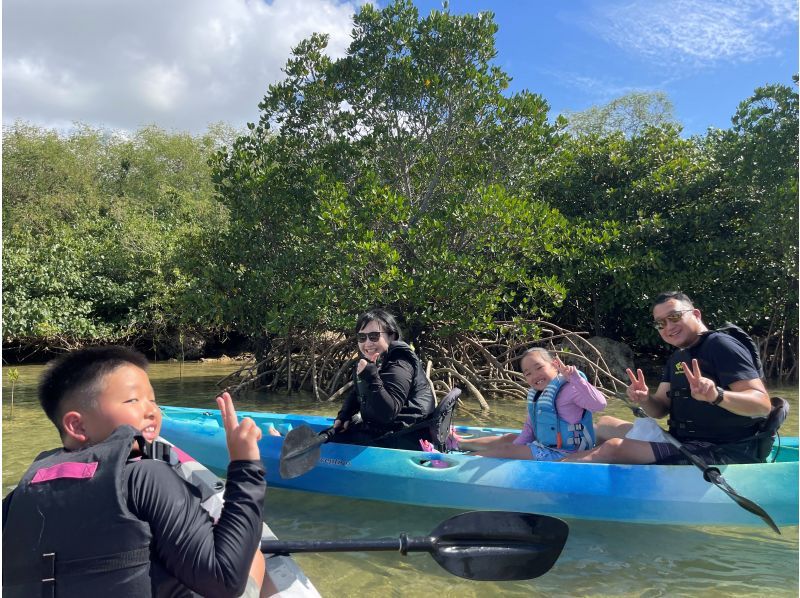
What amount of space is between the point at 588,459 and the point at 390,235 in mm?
4192

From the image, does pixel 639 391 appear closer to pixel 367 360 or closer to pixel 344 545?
pixel 367 360

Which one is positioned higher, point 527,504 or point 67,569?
point 67,569

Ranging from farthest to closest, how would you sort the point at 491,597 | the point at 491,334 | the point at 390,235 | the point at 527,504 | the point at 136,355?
the point at 491,334, the point at 390,235, the point at 527,504, the point at 491,597, the point at 136,355

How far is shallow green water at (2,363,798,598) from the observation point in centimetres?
302

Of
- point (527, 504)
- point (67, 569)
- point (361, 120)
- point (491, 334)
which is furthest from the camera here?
point (491, 334)

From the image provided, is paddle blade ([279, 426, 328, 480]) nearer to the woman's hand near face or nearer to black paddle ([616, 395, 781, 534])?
the woman's hand near face

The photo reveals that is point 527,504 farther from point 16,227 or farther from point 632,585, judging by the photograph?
point 16,227

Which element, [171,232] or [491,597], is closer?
[491,597]

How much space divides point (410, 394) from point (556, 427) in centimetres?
94

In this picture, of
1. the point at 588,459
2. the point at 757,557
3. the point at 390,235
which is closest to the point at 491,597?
the point at 588,459

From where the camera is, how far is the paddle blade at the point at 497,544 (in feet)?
7.46

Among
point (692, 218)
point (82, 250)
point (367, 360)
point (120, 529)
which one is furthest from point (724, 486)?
point (82, 250)

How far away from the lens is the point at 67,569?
125cm

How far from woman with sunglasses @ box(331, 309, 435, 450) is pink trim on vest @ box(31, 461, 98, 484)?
8.56 ft
